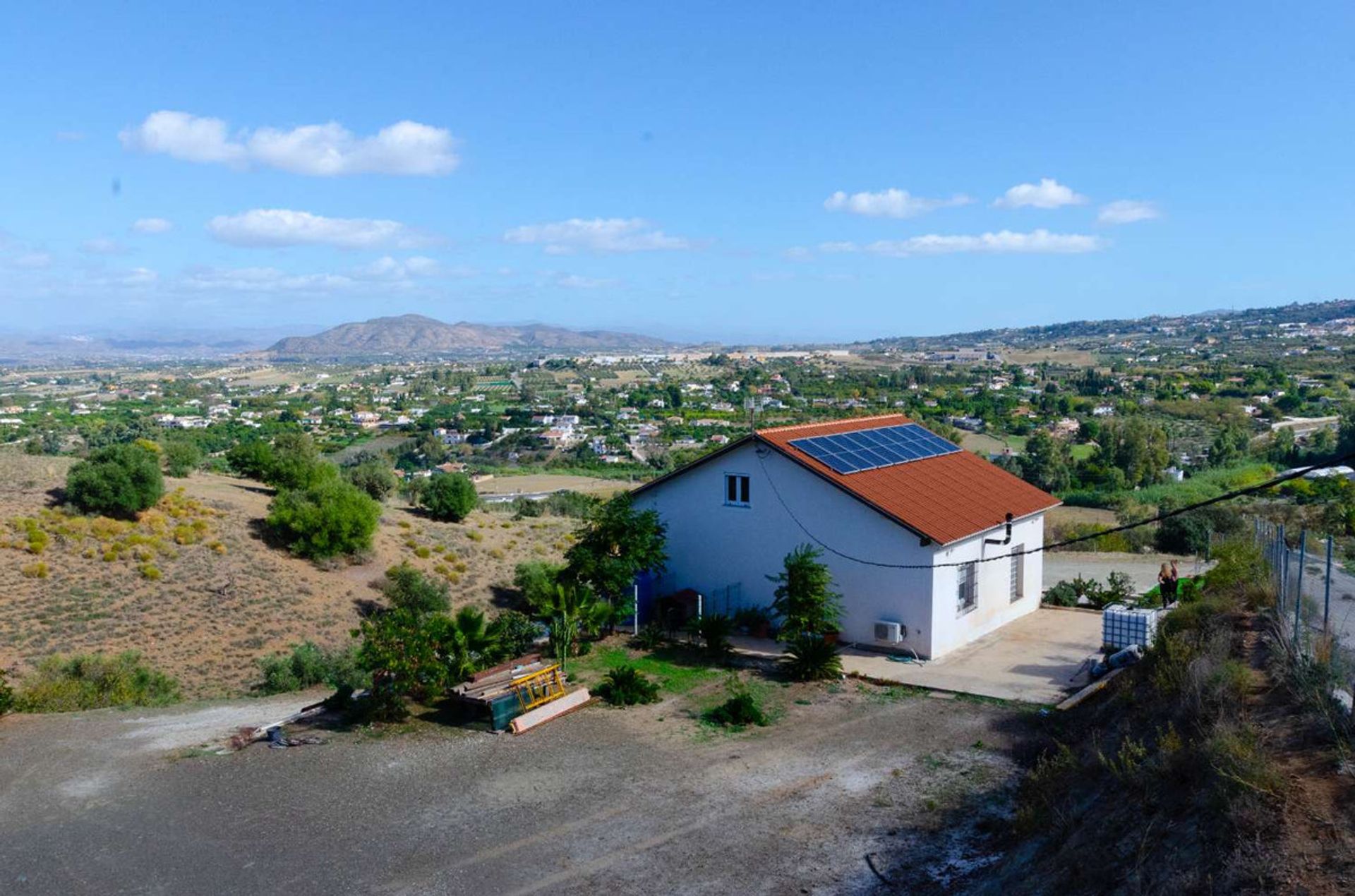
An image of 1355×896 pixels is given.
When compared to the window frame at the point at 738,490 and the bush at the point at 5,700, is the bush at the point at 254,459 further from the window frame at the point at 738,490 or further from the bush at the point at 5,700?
the window frame at the point at 738,490

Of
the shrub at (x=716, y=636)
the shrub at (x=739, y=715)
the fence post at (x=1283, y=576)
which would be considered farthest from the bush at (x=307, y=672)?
the fence post at (x=1283, y=576)

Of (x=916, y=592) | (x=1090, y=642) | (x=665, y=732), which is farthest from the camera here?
(x=1090, y=642)

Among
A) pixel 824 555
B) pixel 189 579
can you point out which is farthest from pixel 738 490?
pixel 189 579

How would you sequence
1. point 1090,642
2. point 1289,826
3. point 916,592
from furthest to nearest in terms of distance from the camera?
point 1090,642 → point 916,592 → point 1289,826

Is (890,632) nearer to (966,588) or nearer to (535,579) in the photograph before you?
(966,588)

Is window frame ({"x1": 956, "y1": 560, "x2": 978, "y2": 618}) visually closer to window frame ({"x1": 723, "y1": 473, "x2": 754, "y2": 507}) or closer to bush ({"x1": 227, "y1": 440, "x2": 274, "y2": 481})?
window frame ({"x1": 723, "y1": 473, "x2": 754, "y2": 507})

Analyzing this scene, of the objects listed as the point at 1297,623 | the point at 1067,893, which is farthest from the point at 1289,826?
the point at 1297,623

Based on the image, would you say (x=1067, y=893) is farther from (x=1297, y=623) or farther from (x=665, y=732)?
(x=665, y=732)
